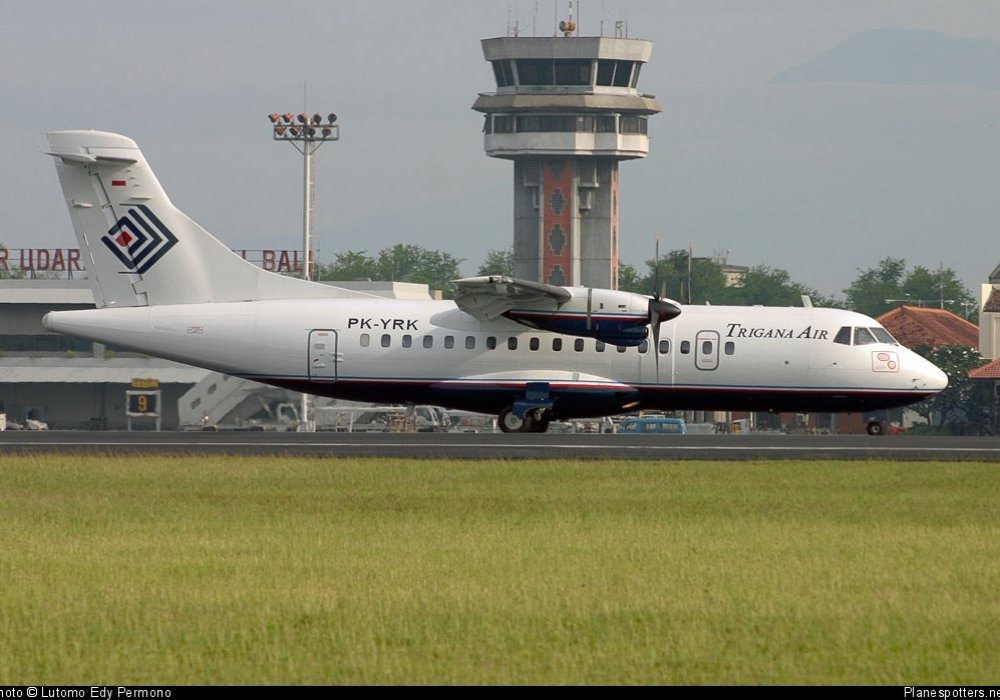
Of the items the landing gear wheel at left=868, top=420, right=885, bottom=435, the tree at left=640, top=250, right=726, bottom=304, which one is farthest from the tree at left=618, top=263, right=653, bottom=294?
the landing gear wheel at left=868, top=420, right=885, bottom=435

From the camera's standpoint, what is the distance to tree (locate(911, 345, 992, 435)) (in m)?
77.6

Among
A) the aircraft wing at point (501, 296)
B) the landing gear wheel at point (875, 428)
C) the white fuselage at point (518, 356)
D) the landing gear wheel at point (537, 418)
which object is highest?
the aircraft wing at point (501, 296)

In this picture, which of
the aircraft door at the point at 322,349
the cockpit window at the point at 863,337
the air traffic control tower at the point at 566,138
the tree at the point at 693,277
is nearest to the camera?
the cockpit window at the point at 863,337

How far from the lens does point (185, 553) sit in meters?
15.5

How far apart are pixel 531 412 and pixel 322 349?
5.38 meters

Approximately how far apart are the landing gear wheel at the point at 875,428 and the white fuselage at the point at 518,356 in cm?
149

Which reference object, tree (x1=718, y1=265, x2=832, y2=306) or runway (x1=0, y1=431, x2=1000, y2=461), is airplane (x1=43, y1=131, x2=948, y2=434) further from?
tree (x1=718, y1=265, x2=832, y2=306)

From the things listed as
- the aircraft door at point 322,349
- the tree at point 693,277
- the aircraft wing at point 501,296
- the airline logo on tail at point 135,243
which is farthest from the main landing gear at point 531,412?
the tree at point 693,277

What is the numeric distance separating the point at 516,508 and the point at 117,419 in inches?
2330

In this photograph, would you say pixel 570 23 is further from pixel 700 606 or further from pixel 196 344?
pixel 700 606

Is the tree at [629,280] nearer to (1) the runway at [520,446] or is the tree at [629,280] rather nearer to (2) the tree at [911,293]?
(2) the tree at [911,293]

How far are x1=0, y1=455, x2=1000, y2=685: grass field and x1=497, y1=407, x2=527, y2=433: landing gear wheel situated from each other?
12068 millimetres

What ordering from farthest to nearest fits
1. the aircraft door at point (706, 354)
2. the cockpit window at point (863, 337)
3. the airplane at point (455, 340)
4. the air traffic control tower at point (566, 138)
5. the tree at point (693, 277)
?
the tree at point (693, 277) → the air traffic control tower at point (566, 138) → the cockpit window at point (863, 337) → the airplane at point (455, 340) → the aircraft door at point (706, 354)

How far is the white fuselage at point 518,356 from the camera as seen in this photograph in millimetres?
34250
